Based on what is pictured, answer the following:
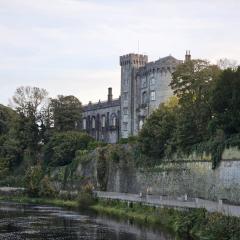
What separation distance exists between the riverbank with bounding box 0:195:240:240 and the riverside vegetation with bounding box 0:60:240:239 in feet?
0.25

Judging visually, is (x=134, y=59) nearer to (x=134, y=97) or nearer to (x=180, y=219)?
(x=134, y=97)

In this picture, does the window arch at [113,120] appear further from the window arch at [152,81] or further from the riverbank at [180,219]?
the riverbank at [180,219]

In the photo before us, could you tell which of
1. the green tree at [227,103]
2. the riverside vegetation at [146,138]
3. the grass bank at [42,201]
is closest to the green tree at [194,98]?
the riverside vegetation at [146,138]

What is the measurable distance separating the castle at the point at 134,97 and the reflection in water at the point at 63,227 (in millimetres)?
31549

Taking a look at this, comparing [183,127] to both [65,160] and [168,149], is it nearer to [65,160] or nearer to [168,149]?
[168,149]

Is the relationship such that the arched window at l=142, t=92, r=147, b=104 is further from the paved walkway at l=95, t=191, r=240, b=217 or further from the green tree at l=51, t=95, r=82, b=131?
the paved walkway at l=95, t=191, r=240, b=217

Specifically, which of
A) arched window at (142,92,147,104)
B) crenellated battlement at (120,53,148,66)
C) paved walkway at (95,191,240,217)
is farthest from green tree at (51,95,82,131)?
paved walkway at (95,191,240,217)

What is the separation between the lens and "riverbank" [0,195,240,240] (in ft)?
103

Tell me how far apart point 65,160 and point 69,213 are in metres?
27.6

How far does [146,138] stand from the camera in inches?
2275

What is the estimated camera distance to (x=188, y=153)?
50844mm

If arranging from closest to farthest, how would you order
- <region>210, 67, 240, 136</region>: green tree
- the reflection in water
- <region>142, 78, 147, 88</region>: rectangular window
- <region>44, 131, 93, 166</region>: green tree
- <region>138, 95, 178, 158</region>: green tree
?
the reflection in water
<region>210, 67, 240, 136</region>: green tree
<region>138, 95, 178, 158</region>: green tree
<region>44, 131, 93, 166</region>: green tree
<region>142, 78, 147, 88</region>: rectangular window

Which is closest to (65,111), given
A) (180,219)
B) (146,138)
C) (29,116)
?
(29,116)

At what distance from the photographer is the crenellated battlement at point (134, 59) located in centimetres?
8662
